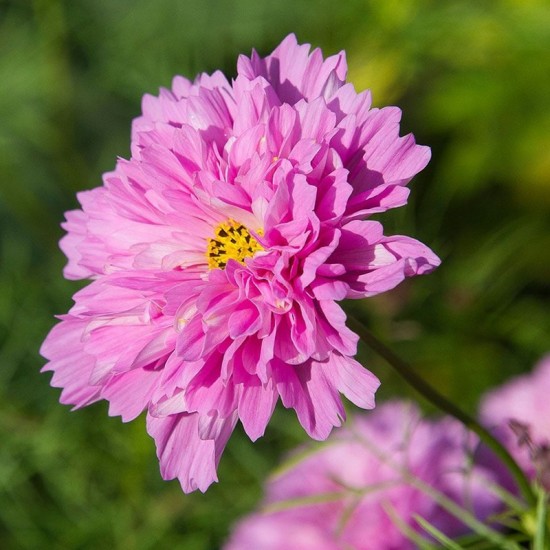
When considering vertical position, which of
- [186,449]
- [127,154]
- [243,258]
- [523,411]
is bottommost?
[127,154]

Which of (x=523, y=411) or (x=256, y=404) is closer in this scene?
(x=256, y=404)

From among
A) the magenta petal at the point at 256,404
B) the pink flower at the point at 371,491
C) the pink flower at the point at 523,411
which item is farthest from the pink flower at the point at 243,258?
the pink flower at the point at 523,411

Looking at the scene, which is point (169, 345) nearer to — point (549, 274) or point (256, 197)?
point (256, 197)

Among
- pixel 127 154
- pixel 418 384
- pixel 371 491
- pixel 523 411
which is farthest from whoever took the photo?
pixel 127 154

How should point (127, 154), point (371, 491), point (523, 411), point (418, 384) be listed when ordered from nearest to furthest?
point (418, 384) → point (371, 491) → point (523, 411) → point (127, 154)

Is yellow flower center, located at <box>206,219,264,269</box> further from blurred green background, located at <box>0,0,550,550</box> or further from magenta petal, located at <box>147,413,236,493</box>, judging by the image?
blurred green background, located at <box>0,0,550,550</box>

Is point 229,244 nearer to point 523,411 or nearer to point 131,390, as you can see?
point 131,390

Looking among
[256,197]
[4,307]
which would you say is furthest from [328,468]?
[4,307]

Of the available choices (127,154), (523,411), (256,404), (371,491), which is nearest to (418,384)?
(256,404)
